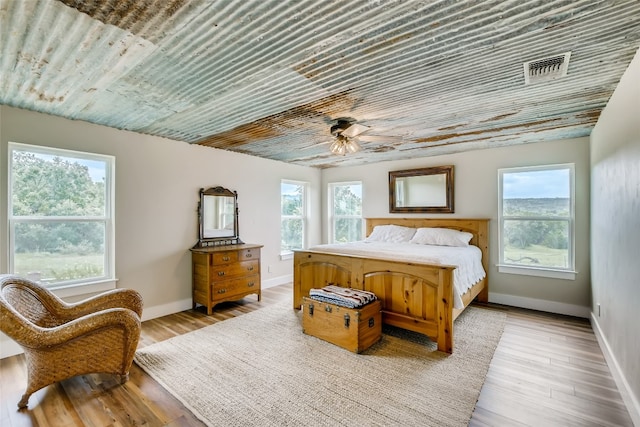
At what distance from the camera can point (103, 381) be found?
7.67 feet

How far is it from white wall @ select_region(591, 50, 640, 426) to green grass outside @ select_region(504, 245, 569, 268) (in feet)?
2.56

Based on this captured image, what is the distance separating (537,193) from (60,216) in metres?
5.88

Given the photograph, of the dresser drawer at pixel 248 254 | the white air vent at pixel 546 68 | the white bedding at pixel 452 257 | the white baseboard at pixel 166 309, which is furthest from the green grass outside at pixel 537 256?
the white baseboard at pixel 166 309

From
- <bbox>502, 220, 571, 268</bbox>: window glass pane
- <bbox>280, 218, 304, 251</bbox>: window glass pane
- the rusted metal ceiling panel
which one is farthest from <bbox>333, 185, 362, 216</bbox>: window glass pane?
the rusted metal ceiling panel

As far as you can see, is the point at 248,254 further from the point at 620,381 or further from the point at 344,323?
the point at 620,381

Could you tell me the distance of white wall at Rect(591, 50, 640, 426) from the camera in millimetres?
1909

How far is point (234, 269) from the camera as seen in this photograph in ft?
13.6

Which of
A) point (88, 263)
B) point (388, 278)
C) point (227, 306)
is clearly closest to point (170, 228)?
point (88, 263)

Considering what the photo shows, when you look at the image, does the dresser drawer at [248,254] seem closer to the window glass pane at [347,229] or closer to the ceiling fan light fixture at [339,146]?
the ceiling fan light fixture at [339,146]

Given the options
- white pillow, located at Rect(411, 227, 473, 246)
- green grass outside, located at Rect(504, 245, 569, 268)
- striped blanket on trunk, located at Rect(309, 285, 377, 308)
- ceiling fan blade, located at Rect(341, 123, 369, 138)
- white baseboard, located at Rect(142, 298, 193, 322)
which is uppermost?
ceiling fan blade, located at Rect(341, 123, 369, 138)

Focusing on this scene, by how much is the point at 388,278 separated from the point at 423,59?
2132 mm

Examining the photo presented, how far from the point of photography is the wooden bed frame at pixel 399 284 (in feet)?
9.25

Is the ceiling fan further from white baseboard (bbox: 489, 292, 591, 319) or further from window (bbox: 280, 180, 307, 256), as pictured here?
white baseboard (bbox: 489, 292, 591, 319)

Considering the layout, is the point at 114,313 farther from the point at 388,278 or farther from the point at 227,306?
the point at 388,278
